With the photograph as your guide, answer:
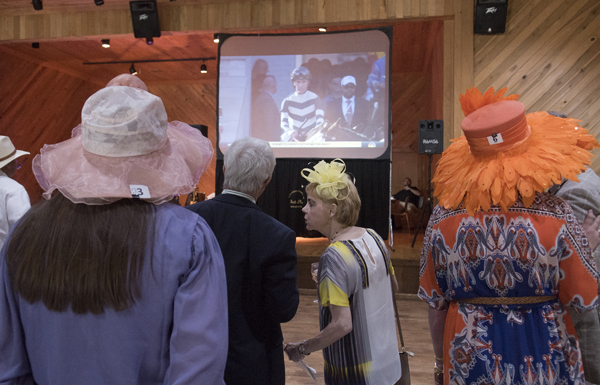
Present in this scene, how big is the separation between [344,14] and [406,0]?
73cm

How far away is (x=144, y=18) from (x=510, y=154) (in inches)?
215

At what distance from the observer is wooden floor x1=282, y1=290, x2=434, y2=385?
9.59 feet

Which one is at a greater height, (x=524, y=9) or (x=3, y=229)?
(x=524, y=9)

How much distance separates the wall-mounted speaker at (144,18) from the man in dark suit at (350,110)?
243cm

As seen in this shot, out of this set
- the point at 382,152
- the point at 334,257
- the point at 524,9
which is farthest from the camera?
the point at 382,152

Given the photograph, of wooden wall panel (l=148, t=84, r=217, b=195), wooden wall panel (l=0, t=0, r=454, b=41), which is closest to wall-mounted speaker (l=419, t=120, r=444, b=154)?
wooden wall panel (l=0, t=0, r=454, b=41)

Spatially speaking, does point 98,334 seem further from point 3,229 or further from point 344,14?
point 344,14

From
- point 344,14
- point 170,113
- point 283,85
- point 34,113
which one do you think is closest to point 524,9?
point 344,14

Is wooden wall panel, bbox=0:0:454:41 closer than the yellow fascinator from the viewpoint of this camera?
No

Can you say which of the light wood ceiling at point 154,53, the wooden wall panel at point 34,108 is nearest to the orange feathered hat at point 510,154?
the light wood ceiling at point 154,53

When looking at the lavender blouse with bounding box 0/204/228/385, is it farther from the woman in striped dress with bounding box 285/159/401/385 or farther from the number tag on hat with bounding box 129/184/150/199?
the woman in striped dress with bounding box 285/159/401/385

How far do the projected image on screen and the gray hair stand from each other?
14.5ft

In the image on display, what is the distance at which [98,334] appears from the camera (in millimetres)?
848

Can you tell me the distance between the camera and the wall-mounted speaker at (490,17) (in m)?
4.74
